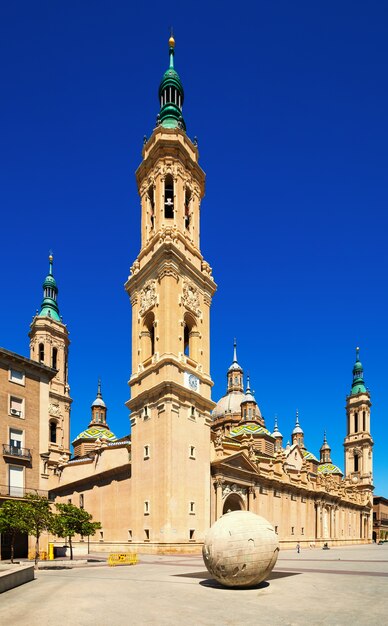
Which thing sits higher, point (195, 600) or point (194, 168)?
point (194, 168)

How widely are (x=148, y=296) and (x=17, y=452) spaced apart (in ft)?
61.5

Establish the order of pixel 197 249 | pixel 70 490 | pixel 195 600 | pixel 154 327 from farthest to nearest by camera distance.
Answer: pixel 70 490, pixel 197 249, pixel 154 327, pixel 195 600

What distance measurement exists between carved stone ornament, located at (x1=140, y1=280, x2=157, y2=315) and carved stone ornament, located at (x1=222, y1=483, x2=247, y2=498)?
18.5 metres

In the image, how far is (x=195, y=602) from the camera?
14602mm

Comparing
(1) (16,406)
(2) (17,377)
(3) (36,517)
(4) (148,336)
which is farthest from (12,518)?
(4) (148,336)

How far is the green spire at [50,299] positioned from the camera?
7524 cm

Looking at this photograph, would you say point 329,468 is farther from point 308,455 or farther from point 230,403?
point 230,403

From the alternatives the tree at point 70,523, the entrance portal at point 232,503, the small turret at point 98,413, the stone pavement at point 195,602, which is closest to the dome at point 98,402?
the small turret at point 98,413

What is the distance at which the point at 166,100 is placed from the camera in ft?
188

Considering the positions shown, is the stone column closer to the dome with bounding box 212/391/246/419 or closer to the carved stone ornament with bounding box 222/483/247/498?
the carved stone ornament with bounding box 222/483/247/498

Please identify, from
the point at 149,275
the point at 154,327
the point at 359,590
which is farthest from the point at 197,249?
the point at 359,590

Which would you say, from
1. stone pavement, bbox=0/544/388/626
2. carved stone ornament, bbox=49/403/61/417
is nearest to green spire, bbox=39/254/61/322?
carved stone ornament, bbox=49/403/61/417

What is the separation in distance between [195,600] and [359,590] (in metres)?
5.99

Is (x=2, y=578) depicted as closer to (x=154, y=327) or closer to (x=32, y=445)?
(x=32, y=445)
